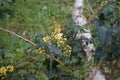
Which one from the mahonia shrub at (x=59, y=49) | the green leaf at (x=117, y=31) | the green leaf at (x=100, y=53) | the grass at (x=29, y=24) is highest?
the green leaf at (x=117, y=31)

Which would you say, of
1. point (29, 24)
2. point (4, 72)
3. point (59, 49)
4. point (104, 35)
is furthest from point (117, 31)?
point (29, 24)

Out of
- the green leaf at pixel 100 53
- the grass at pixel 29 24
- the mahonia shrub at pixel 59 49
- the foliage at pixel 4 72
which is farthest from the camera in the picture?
the grass at pixel 29 24

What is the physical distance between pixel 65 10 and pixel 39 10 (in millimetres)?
356

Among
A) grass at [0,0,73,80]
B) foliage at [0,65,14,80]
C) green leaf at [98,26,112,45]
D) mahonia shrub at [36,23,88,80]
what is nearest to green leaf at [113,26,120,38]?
green leaf at [98,26,112,45]

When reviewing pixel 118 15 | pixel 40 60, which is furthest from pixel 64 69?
pixel 40 60

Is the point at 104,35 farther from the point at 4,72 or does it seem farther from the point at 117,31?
the point at 4,72

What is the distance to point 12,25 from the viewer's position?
12.1 ft

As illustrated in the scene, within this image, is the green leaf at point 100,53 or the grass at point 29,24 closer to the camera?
the green leaf at point 100,53

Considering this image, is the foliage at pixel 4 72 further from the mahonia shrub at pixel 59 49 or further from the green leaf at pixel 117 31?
the green leaf at pixel 117 31

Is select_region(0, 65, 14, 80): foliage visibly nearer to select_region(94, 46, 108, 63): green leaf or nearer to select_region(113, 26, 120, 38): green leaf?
select_region(94, 46, 108, 63): green leaf

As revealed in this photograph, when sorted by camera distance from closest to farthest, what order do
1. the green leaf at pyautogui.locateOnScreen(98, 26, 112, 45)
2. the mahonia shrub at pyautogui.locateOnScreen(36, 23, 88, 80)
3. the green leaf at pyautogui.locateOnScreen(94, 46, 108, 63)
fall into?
the green leaf at pyautogui.locateOnScreen(98, 26, 112, 45)
the green leaf at pyautogui.locateOnScreen(94, 46, 108, 63)
the mahonia shrub at pyautogui.locateOnScreen(36, 23, 88, 80)

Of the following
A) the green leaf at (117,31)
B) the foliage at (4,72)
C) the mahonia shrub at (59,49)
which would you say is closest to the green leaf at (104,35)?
the green leaf at (117,31)

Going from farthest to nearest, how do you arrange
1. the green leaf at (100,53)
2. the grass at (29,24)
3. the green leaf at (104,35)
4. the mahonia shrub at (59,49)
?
1. the grass at (29,24)
2. the mahonia shrub at (59,49)
3. the green leaf at (100,53)
4. the green leaf at (104,35)

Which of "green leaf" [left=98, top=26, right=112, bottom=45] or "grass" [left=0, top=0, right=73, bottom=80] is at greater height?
"green leaf" [left=98, top=26, right=112, bottom=45]
